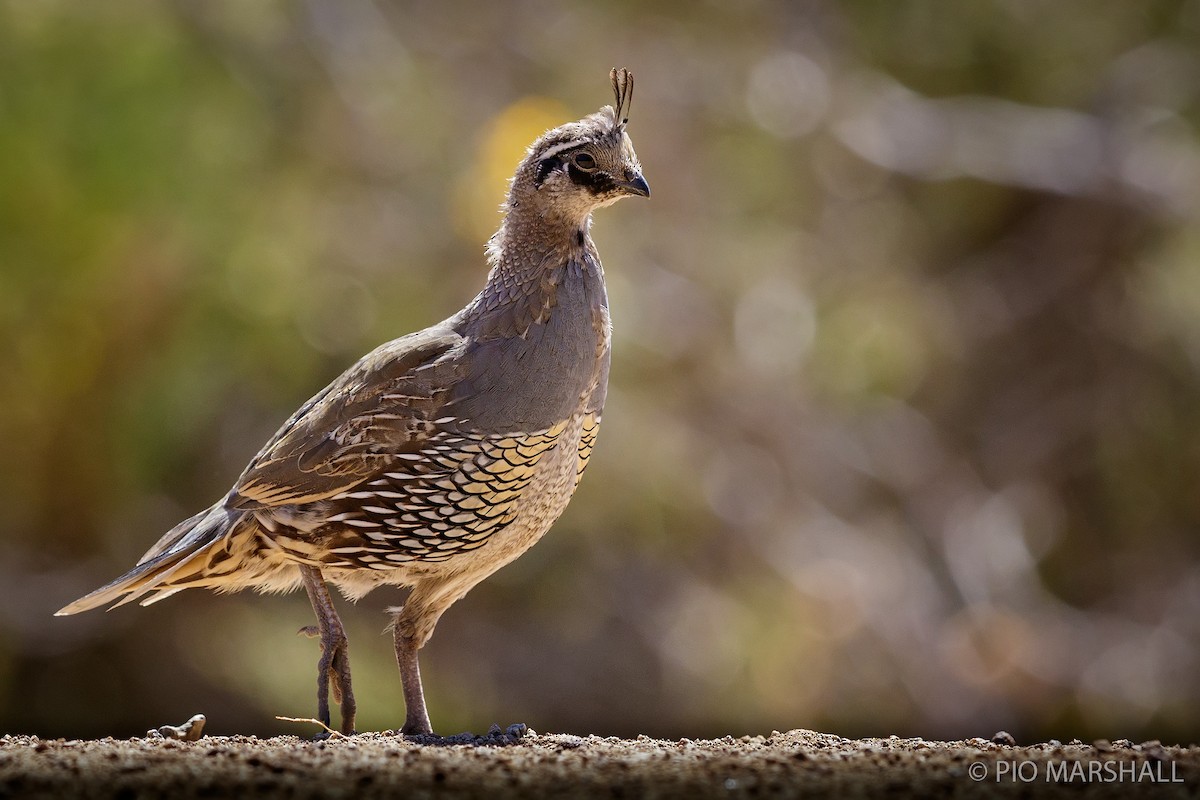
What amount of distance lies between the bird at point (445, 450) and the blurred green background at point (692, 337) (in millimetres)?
4096

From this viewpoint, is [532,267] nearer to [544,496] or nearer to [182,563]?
Answer: [544,496]

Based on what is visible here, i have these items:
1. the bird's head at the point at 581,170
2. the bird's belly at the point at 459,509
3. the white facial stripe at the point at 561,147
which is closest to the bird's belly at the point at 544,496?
the bird's belly at the point at 459,509

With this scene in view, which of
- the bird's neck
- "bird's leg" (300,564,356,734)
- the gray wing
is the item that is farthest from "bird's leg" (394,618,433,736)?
the bird's neck

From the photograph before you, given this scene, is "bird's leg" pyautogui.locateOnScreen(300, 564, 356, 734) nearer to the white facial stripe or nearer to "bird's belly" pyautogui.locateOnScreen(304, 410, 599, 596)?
"bird's belly" pyautogui.locateOnScreen(304, 410, 599, 596)

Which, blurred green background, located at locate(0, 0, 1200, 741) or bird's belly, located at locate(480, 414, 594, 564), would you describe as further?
blurred green background, located at locate(0, 0, 1200, 741)

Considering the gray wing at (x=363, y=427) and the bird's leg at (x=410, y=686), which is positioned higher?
the gray wing at (x=363, y=427)

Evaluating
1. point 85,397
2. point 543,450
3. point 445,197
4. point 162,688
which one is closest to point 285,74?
point 445,197

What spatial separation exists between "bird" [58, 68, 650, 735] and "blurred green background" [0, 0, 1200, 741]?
13.4 ft

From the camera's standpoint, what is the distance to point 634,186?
4.22 m

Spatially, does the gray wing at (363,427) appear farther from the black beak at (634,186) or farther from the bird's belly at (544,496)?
the black beak at (634,186)

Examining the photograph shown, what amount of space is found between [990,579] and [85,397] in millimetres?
6269

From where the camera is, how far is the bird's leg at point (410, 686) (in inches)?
161

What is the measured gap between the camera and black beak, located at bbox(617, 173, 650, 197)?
165 inches

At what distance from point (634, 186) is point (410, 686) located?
5.50 feet
